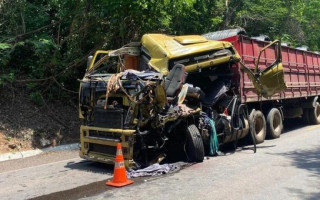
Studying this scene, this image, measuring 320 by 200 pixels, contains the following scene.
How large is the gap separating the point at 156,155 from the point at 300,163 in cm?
294

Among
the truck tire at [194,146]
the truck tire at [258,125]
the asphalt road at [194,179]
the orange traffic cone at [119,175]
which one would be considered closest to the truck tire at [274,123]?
the truck tire at [258,125]

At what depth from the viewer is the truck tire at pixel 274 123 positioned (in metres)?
11.4

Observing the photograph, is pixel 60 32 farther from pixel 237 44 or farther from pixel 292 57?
pixel 292 57

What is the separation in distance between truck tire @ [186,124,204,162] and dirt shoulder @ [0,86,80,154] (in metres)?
4.82

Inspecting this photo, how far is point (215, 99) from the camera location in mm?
9508

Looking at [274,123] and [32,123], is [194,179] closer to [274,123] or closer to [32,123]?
[274,123]

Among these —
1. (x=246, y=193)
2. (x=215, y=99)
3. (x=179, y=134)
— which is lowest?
(x=246, y=193)

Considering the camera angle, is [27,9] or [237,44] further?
[27,9]

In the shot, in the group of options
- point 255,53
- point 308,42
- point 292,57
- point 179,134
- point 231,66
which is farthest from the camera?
point 308,42

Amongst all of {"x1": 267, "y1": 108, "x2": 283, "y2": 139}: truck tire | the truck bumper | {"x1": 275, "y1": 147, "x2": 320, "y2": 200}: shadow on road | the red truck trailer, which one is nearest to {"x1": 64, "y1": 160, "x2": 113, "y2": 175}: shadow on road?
the truck bumper

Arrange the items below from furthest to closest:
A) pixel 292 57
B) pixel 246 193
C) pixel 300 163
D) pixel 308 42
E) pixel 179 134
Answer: pixel 308 42 → pixel 292 57 → pixel 179 134 → pixel 300 163 → pixel 246 193

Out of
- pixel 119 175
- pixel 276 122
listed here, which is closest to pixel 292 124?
pixel 276 122

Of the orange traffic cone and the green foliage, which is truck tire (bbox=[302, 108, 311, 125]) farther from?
the orange traffic cone

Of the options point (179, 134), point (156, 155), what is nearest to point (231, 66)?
point (179, 134)
